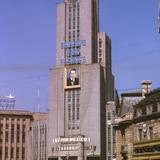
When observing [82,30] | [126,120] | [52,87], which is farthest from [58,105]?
[126,120]

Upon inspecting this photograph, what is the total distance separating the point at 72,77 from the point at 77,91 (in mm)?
6305

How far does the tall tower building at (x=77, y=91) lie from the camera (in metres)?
175

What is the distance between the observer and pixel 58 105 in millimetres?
184625

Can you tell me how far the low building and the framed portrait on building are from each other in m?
115

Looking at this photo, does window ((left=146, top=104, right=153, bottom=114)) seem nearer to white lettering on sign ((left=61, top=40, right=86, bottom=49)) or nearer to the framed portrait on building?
the framed portrait on building

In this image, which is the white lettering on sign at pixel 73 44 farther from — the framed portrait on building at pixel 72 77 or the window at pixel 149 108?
the window at pixel 149 108

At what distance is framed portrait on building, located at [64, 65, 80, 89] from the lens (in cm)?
18475

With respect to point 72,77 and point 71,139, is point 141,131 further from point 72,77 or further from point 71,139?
point 72,77

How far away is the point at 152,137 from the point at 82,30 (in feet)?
451

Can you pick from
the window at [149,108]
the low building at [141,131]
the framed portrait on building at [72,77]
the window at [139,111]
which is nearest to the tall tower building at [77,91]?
the framed portrait on building at [72,77]

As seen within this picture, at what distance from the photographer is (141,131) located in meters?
63.0

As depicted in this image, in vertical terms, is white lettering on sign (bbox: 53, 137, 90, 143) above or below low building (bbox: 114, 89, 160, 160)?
above

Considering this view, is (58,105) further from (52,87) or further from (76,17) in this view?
(76,17)

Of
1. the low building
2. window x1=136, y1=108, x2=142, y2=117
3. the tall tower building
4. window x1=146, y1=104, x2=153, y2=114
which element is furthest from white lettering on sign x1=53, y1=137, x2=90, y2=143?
window x1=146, y1=104, x2=153, y2=114
